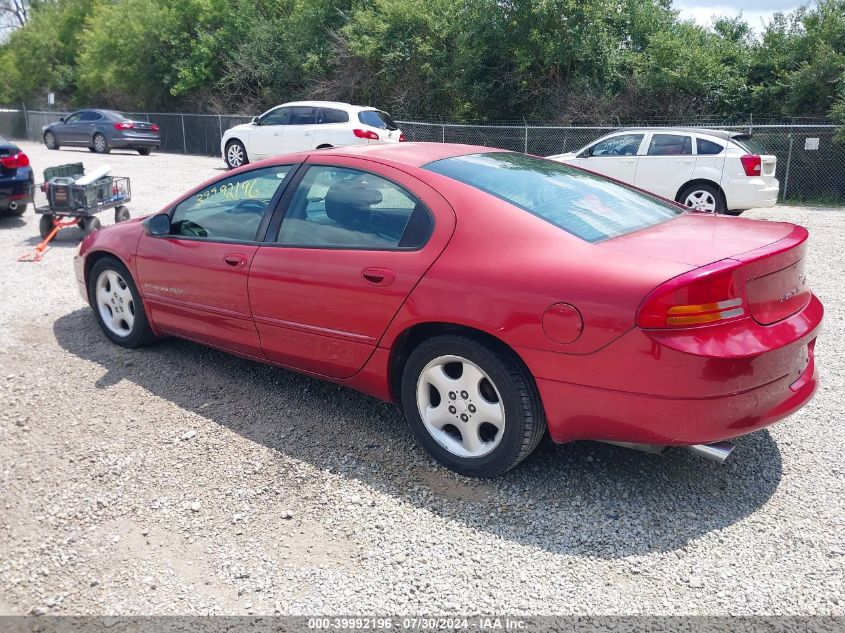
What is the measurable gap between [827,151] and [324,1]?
17436mm

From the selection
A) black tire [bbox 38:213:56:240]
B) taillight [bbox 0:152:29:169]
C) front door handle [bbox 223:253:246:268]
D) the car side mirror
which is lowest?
black tire [bbox 38:213:56:240]

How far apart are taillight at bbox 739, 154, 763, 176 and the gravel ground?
785 cm

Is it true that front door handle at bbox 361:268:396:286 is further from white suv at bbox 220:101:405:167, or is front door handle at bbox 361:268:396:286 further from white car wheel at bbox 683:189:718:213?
white suv at bbox 220:101:405:167

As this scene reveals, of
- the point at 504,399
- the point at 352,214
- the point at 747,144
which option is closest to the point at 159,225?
the point at 352,214

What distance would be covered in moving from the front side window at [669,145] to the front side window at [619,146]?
28cm

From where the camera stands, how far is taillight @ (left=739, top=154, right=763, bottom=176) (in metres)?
11.9

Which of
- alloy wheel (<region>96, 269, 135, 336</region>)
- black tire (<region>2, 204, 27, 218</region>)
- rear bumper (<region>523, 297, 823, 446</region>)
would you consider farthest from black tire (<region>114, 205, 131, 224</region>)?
rear bumper (<region>523, 297, 823, 446</region>)

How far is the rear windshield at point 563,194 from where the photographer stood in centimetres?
364

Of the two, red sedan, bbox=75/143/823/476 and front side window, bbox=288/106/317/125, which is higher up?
front side window, bbox=288/106/317/125

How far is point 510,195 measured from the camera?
12.5 feet

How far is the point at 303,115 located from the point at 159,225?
1318 centimetres

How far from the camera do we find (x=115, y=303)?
5.56 m

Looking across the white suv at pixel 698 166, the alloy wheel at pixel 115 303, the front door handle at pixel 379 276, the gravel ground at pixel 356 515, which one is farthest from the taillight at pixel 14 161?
the front door handle at pixel 379 276

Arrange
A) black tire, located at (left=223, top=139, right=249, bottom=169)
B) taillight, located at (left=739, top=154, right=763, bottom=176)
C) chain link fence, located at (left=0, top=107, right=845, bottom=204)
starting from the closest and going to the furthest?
1. taillight, located at (left=739, top=154, right=763, bottom=176)
2. chain link fence, located at (left=0, top=107, right=845, bottom=204)
3. black tire, located at (left=223, top=139, right=249, bottom=169)
